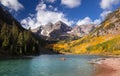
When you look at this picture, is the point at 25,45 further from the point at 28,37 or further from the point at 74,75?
the point at 74,75

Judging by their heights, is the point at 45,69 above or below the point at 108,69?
above

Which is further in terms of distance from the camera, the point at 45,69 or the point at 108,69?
the point at 45,69

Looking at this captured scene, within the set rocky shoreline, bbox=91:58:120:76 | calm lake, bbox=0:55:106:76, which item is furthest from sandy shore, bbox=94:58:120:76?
calm lake, bbox=0:55:106:76

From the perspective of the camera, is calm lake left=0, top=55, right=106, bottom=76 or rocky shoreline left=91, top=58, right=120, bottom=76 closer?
rocky shoreline left=91, top=58, right=120, bottom=76

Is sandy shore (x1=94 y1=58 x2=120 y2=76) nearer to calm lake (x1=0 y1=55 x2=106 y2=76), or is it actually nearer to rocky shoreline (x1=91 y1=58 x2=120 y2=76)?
rocky shoreline (x1=91 y1=58 x2=120 y2=76)

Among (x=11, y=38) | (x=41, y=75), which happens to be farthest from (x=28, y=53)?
(x=41, y=75)

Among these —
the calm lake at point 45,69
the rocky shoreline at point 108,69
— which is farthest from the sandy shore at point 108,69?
the calm lake at point 45,69

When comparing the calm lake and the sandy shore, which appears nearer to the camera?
the sandy shore

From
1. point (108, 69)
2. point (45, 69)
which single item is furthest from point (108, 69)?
point (45, 69)

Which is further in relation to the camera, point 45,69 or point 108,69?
point 45,69

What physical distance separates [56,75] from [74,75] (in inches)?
206

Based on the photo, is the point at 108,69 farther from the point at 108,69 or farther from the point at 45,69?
the point at 45,69

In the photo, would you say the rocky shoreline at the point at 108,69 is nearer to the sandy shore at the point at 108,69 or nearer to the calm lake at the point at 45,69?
the sandy shore at the point at 108,69

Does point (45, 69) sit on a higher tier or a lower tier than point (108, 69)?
higher
